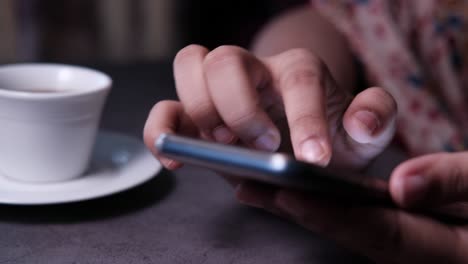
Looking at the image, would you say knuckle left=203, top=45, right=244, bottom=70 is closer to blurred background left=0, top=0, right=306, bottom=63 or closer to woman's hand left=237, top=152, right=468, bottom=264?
woman's hand left=237, top=152, right=468, bottom=264

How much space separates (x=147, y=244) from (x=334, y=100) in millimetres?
238

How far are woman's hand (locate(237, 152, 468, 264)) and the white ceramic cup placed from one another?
0.89 ft

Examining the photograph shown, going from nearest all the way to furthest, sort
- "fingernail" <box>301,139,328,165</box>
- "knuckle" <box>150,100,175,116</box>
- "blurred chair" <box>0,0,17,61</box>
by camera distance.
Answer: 1. "fingernail" <box>301,139,328,165</box>
2. "knuckle" <box>150,100,175,116</box>
3. "blurred chair" <box>0,0,17,61</box>

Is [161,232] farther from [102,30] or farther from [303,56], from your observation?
[102,30]

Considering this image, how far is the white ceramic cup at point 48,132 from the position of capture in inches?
23.4

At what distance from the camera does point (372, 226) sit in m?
0.40

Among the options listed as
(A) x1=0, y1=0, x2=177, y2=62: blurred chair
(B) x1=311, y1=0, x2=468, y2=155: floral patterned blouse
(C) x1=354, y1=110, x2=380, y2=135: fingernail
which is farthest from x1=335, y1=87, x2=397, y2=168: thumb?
(A) x1=0, y1=0, x2=177, y2=62: blurred chair

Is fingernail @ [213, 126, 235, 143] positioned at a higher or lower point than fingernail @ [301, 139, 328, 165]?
lower

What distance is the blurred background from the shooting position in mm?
1911

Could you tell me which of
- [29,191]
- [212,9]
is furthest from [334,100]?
[212,9]

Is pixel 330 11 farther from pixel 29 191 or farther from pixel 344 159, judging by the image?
pixel 29 191

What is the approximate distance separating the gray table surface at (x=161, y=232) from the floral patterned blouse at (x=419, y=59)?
515mm

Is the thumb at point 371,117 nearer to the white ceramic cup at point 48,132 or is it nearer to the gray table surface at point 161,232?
the gray table surface at point 161,232

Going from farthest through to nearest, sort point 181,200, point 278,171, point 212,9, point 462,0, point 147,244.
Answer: point 212,9, point 462,0, point 181,200, point 147,244, point 278,171
